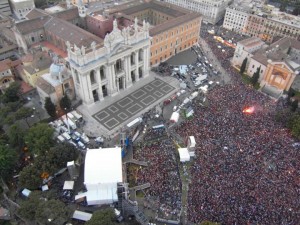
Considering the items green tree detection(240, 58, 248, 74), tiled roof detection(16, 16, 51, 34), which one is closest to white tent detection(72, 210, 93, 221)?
green tree detection(240, 58, 248, 74)

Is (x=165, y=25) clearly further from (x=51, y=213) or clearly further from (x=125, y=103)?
(x=51, y=213)

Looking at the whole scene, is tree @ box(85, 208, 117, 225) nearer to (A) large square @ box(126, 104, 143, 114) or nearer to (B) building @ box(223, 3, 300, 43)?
(A) large square @ box(126, 104, 143, 114)

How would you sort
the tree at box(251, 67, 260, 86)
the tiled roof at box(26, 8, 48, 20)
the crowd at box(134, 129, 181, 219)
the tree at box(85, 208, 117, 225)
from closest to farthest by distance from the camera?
the tree at box(85, 208, 117, 225) < the crowd at box(134, 129, 181, 219) < the tree at box(251, 67, 260, 86) < the tiled roof at box(26, 8, 48, 20)

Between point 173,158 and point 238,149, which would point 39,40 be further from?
point 238,149

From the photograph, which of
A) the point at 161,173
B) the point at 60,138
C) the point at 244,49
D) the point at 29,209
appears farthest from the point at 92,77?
the point at 244,49

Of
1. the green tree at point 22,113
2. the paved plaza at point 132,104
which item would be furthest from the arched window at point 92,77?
Result: the green tree at point 22,113

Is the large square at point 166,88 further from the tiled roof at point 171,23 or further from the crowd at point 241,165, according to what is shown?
the tiled roof at point 171,23

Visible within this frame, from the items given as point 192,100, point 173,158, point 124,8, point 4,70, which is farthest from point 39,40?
point 173,158
